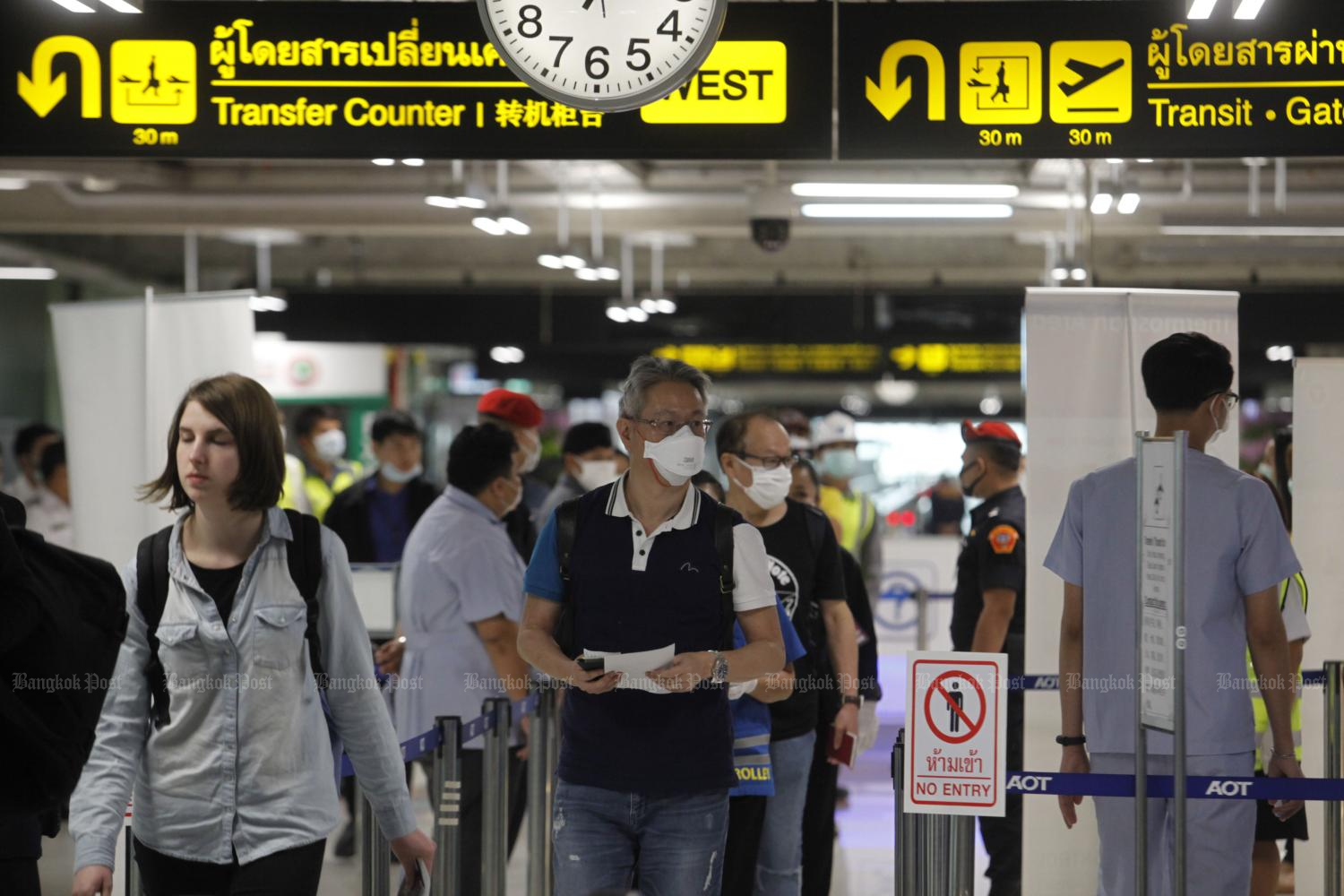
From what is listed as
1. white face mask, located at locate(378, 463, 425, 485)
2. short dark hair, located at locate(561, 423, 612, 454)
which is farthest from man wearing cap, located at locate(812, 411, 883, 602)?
white face mask, located at locate(378, 463, 425, 485)

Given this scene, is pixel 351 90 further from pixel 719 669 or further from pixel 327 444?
pixel 327 444

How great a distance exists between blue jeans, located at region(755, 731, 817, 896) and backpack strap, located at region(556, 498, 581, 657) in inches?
49.9

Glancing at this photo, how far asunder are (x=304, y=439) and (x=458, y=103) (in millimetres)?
6333

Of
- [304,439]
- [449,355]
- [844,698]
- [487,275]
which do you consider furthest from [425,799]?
[449,355]


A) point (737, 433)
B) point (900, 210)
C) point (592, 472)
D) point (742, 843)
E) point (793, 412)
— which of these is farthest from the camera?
point (793, 412)

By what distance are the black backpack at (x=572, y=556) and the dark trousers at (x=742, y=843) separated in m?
0.97

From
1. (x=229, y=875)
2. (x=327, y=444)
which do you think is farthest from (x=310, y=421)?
(x=229, y=875)

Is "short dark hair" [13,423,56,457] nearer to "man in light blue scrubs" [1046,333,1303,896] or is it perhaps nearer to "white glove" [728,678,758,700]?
"white glove" [728,678,758,700]

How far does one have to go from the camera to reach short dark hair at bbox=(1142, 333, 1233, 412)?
12.0 ft

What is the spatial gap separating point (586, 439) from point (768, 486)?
11.7ft

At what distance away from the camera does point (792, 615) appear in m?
4.63

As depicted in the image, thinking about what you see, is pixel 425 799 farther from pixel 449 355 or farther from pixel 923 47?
pixel 449 355

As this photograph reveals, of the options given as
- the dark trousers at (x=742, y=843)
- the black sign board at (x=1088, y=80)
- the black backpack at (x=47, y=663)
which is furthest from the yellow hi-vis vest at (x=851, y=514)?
the black backpack at (x=47, y=663)

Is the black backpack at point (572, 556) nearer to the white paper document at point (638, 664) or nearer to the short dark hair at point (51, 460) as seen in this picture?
the white paper document at point (638, 664)
